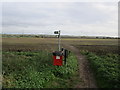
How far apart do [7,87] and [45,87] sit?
1.89 m

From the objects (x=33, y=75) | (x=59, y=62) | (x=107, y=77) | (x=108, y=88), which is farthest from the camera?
(x=59, y=62)

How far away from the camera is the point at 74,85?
716 centimetres

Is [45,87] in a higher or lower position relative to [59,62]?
lower

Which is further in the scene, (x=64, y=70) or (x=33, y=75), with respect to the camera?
(x=64, y=70)

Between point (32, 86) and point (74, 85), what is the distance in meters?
2.20

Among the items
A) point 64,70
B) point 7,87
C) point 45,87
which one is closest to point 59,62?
point 64,70

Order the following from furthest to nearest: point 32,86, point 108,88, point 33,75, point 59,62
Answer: point 59,62 < point 33,75 < point 32,86 < point 108,88

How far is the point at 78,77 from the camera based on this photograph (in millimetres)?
8367

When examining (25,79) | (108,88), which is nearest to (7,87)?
(25,79)

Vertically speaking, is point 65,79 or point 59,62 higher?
point 59,62

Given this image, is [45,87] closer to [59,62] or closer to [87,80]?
[87,80]

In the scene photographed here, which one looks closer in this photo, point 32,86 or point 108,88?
point 108,88

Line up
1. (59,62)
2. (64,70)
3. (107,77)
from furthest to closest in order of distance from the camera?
1. (59,62)
2. (64,70)
3. (107,77)

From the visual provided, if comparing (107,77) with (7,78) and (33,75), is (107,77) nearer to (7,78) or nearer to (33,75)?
(33,75)
